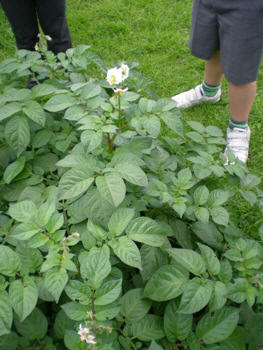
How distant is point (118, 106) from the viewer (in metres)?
1.17

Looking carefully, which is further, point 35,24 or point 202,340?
point 35,24

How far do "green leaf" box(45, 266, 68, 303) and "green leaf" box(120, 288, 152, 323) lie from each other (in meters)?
0.25

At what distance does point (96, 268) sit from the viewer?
94 cm

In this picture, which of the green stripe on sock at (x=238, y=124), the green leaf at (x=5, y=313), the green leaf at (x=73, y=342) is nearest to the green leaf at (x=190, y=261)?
the green leaf at (x=73, y=342)

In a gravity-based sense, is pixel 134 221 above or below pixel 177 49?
above

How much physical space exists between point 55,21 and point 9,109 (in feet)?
4.85

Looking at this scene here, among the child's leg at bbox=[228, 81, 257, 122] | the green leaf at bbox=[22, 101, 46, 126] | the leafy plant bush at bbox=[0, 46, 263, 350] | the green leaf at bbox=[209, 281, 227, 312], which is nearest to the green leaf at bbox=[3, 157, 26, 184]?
the leafy plant bush at bbox=[0, 46, 263, 350]

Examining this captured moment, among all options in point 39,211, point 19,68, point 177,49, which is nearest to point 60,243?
point 39,211

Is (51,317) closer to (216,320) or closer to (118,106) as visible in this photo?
(216,320)

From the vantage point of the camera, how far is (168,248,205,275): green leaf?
3.30ft

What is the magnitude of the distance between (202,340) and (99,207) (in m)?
0.48

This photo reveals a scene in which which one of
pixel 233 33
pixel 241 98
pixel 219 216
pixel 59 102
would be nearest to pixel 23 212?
pixel 59 102

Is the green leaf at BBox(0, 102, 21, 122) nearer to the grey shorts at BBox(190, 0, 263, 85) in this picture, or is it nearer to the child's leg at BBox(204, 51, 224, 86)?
the grey shorts at BBox(190, 0, 263, 85)

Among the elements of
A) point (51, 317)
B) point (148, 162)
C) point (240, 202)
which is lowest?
point (240, 202)
